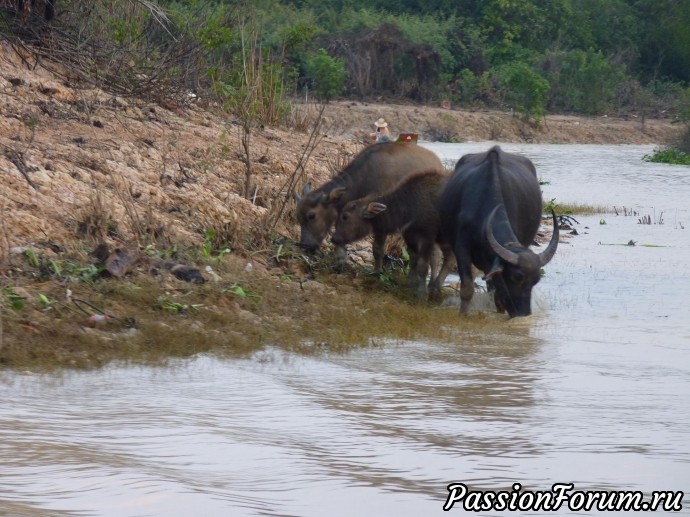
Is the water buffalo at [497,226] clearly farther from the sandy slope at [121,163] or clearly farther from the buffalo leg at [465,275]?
the sandy slope at [121,163]

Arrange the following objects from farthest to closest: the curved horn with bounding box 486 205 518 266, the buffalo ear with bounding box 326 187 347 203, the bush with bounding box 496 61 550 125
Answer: the bush with bounding box 496 61 550 125 → the buffalo ear with bounding box 326 187 347 203 → the curved horn with bounding box 486 205 518 266

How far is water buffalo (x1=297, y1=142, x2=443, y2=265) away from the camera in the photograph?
11.1m

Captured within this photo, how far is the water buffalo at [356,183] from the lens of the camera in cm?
1115

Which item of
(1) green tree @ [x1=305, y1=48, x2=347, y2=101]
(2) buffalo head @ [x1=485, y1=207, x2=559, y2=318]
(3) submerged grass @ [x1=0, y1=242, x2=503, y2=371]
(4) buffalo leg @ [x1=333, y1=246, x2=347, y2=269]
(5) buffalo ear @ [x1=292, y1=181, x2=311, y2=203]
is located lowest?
(3) submerged grass @ [x1=0, y1=242, x2=503, y2=371]

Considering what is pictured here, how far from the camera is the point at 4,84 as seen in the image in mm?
11820

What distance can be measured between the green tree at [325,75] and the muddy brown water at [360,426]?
25092mm

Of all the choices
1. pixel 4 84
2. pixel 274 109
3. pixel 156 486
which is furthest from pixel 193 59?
pixel 156 486

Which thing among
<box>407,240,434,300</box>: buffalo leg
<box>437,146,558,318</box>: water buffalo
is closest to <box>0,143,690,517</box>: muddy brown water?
<box>437,146,558,318</box>: water buffalo

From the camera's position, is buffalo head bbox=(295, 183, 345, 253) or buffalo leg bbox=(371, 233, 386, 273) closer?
buffalo leg bbox=(371, 233, 386, 273)

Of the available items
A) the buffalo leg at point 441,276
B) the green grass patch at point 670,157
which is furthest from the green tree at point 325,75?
the buffalo leg at point 441,276

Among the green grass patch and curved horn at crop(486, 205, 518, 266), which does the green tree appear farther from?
curved horn at crop(486, 205, 518, 266)

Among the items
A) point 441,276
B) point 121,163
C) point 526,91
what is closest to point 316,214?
point 441,276

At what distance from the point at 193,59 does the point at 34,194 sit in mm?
5763

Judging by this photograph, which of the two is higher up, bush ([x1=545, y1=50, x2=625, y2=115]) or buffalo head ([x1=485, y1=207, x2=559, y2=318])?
bush ([x1=545, y1=50, x2=625, y2=115])
